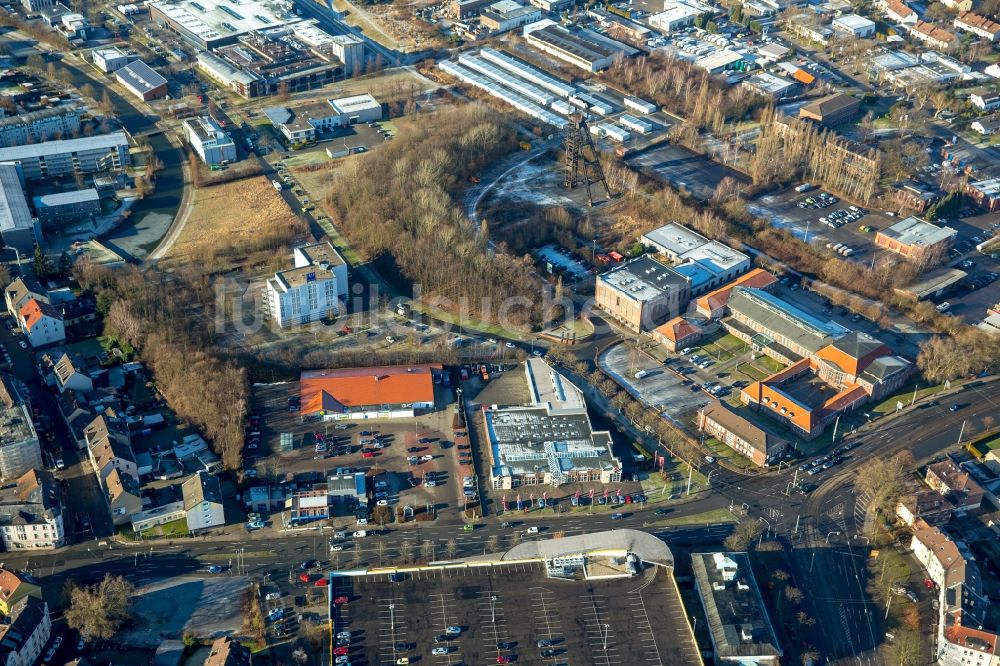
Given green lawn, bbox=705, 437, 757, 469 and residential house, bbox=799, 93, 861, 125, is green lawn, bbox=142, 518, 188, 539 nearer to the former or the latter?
green lawn, bbox=705, 437, 757, 469

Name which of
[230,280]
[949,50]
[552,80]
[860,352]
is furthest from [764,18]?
[230,280]

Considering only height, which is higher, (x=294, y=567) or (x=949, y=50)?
(x=949, y=50)

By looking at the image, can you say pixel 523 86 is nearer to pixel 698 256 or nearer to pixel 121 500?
pixel 698 256

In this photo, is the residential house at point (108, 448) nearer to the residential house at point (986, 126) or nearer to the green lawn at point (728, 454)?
the green lawn at point (728, 454)

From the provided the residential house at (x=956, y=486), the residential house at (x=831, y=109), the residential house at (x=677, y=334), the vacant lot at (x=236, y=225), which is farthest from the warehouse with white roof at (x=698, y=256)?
the vacant lot at (x=236, y=225)

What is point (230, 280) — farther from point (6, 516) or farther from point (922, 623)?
point (922, 623)

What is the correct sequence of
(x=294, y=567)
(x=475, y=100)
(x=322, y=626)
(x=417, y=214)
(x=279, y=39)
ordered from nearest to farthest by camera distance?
(x=322, y=626) → (x=294, y=567) → (x=417, y=214) → (x=475, y=100) → (x=279, y=39)
